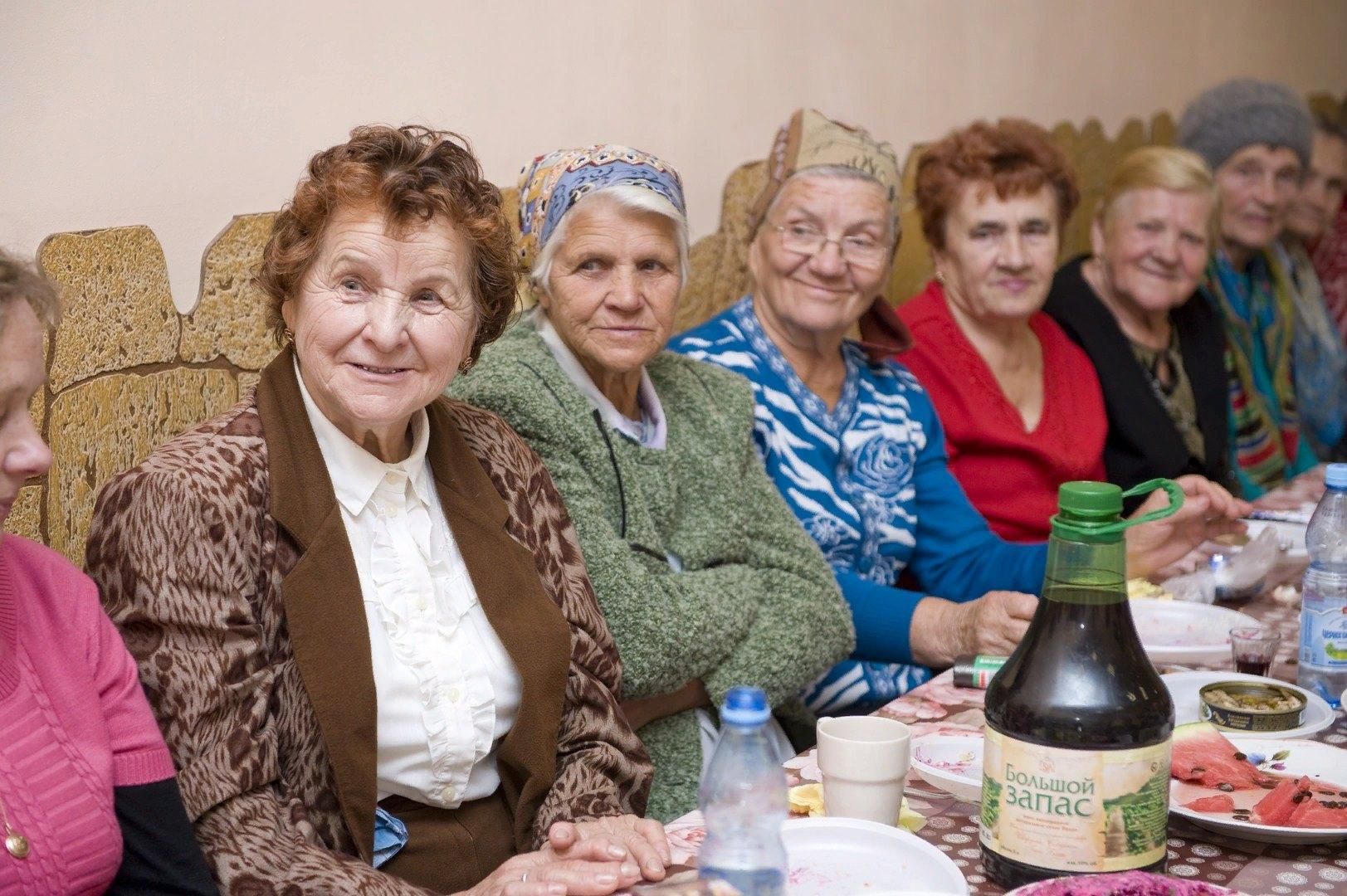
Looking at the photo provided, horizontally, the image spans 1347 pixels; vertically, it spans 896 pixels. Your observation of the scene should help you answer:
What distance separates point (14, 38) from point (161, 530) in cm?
76

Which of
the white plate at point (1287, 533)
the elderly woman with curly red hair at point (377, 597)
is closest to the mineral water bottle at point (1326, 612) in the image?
the white plate at point (1287, 533)

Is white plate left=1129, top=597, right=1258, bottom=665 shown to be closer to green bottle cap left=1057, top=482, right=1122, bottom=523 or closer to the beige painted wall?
green bottle cap left=1057, top=482, right=1122, bottom=523

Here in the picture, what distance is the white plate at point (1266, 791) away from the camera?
1.42 m

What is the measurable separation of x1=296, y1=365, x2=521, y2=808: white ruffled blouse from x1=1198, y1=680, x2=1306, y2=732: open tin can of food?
85 cm

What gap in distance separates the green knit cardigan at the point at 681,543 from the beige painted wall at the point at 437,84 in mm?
490

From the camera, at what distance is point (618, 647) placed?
2.06 metres

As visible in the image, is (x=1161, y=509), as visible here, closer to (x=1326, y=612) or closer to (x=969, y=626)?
(x=1326, y=612)

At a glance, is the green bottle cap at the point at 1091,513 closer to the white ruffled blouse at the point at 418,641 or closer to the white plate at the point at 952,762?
the white plate at the point at 952,762

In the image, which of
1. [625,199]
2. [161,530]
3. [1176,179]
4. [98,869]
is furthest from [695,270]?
[98,869]

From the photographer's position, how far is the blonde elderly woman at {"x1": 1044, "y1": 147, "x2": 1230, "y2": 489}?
3574mm

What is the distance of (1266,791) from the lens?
1526 mm

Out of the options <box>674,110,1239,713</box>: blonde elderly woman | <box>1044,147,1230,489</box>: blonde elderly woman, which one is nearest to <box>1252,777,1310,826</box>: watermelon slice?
<box>674,110,1239,713</box>: blonde elderly woman

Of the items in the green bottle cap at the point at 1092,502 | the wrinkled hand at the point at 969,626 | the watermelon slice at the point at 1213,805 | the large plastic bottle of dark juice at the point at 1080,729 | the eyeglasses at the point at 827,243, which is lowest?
the wrinkled hand at the point at 969,626

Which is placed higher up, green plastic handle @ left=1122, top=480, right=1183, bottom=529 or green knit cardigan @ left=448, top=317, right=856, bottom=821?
green plastic handle @ left=1122, top=480, right=1183, bottom=529
